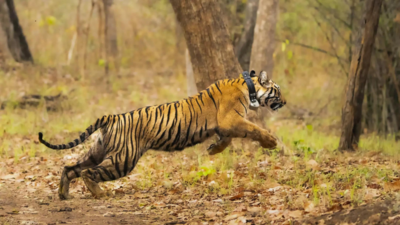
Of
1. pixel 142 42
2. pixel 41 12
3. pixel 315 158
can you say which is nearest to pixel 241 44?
pixel 315 158

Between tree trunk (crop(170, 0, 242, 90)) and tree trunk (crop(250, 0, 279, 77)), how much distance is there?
3.19 meters

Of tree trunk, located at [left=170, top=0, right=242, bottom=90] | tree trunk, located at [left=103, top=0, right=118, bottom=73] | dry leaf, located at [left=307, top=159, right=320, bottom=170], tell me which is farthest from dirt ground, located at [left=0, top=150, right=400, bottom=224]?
tree trunk, located at [left=103, top=0, right=118, bottom=73]

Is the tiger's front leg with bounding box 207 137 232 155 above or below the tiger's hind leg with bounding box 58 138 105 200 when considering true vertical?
above

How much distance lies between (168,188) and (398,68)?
5.67 metres

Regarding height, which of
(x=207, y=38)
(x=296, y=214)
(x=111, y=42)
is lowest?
(x=296, y=214)

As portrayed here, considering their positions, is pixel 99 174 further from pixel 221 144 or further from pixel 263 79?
pixel 263 79

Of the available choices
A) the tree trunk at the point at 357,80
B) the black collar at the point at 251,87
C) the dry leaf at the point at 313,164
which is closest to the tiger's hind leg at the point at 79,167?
the black collar at the point at 251,87

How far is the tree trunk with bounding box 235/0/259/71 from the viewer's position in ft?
38.6

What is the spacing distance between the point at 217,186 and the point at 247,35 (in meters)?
7.05

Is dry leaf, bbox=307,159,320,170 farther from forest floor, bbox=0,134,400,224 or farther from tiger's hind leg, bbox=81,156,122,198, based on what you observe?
tiger's hind leg, bbox=81,156,122,198

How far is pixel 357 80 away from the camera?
704 centimetres

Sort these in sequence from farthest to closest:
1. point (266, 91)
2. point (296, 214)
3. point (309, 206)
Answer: point (266, 91)
point (309, 206)
point (296, 214)

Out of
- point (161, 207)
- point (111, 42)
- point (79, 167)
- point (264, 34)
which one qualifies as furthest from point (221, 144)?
point (111, 42)

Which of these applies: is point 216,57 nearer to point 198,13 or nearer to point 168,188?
point 198,13
